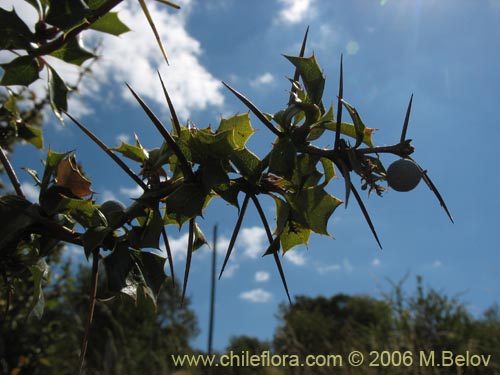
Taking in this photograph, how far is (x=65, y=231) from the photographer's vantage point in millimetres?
739

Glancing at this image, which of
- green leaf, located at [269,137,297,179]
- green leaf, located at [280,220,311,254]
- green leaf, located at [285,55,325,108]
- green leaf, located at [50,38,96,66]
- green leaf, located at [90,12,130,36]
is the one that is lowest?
green leaf, located at [280,220,311,254]

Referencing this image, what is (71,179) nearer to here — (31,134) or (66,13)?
(66,13)

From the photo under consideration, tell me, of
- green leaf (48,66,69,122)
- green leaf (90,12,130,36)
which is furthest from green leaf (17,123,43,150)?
green leaf (90,12,130,36)

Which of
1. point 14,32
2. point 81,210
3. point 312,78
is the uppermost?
point 14,32

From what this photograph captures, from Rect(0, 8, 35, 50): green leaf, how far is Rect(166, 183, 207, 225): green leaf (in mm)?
353

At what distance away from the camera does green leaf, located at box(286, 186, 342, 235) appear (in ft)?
2.18

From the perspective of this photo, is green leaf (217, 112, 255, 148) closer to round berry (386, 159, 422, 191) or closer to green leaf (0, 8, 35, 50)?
round berry (386, 159, 422, 191)

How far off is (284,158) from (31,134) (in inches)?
36.1

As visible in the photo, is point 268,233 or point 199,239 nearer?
point 268,233

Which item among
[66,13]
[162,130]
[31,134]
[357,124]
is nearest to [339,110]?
[357,124]

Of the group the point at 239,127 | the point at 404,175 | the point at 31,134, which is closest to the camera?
the point at 404,175

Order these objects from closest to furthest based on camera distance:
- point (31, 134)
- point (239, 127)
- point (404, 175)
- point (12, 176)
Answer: point (404, 175), point (239, 127), point (12, 176), point (31, 134)

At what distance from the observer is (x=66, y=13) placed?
68 cm

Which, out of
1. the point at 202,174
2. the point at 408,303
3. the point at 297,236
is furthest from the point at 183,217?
the point at 408,303
